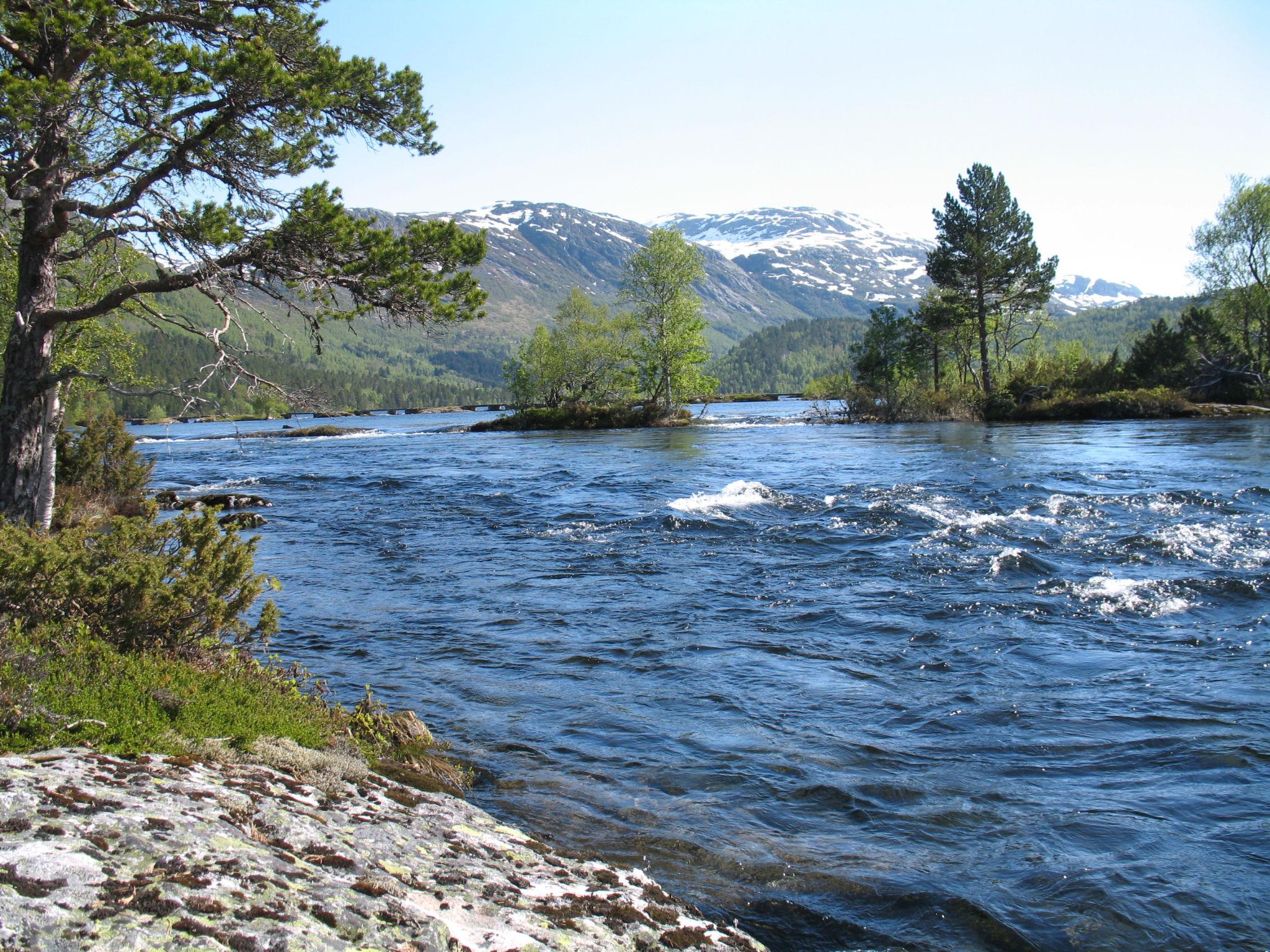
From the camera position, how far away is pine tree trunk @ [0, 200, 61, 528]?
10094mm

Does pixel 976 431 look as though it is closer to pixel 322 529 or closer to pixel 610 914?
pixel 322 529

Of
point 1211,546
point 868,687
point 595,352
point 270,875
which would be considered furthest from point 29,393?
point 595,352

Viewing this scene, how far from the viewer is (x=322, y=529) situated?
70.8 ft

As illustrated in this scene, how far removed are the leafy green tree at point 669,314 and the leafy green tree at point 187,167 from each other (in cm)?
5674

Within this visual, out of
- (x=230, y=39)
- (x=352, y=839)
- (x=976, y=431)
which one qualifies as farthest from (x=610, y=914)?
(x=976, y=431)

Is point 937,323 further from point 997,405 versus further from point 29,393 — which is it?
point 29,393

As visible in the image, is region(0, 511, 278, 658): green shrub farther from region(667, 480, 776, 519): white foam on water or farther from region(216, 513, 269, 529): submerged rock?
region(216, 513, 269, 529): submerged rock

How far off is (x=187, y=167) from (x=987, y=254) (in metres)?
58.3

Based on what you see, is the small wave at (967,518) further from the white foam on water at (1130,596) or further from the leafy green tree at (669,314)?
the leafy green tree at (669,314)

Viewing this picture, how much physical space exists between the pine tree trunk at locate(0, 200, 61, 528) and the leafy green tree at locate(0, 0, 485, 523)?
0.02m

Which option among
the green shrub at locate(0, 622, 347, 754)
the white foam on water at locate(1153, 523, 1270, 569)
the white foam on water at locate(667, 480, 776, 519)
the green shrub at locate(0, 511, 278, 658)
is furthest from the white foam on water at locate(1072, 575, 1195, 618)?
the green shrub at locate(0, 511, 278, 658)

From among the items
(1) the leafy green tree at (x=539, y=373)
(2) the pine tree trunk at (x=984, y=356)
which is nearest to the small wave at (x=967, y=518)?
(2) the pine tree trunk at (x=984, y=356)

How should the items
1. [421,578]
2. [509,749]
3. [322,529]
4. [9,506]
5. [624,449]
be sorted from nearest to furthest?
[509,749] < [9,506] < [421,578] < [322,529] < [624,449]

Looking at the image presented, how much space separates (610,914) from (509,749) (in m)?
3.37
